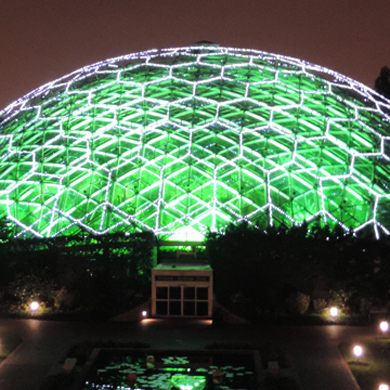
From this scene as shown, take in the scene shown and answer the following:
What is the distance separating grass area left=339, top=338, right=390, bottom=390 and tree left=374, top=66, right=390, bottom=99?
4358 centimetres

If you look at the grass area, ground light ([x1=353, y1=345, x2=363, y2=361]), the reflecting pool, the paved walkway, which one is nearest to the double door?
the paved walkway

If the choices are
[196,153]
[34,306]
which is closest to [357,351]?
[34,306]

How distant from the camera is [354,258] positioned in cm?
2656

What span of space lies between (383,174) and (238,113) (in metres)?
6.50

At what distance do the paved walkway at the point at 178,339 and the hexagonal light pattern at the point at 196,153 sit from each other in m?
6.07

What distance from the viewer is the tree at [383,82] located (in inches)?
2506

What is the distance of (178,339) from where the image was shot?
76.1 feet

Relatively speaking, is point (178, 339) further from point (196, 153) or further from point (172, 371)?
point (196, 153)

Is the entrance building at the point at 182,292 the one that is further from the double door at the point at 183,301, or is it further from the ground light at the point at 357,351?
the ground light at the point at 357,351

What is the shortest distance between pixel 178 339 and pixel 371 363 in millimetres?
5713

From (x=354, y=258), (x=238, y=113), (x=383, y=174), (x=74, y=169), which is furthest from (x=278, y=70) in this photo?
(x=354, y=258)

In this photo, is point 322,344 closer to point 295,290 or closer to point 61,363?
point 295,290

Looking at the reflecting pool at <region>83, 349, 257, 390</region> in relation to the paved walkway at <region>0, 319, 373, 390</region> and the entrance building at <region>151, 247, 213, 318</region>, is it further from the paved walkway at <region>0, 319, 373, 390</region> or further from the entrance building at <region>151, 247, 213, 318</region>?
the entrance building at <region>151, 247, 213, 318</region>

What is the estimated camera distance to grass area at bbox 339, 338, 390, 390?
1866 centimetres
